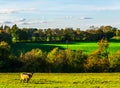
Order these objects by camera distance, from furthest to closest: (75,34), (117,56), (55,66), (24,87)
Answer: (75,34), (117,56), (55,66), (24,87)

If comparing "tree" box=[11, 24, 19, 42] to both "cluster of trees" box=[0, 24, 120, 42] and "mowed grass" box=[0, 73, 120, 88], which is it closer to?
"cluster of trees" box=[0, 24, 120, 42]

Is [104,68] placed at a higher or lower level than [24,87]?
lower

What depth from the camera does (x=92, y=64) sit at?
259 feet

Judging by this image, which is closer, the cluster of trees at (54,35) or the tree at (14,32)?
the tree at (14,32)

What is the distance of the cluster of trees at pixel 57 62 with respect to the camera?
2940 inches

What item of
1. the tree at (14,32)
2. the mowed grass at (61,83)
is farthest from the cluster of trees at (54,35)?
the mowed grass at (61,83)

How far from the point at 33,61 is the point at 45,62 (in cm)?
246

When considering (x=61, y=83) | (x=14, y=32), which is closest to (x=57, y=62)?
(x=61, y=83)

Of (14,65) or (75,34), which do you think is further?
(75,34)

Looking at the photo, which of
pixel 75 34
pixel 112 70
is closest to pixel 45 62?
pixel 112 70

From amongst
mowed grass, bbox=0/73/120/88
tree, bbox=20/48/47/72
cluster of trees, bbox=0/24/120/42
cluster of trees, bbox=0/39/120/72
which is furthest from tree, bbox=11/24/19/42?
mowed grass, bbox=0/73/120/88

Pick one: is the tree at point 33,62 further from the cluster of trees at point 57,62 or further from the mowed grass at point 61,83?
the mowed grass at point 61,83

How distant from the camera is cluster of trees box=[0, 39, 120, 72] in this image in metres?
74.7

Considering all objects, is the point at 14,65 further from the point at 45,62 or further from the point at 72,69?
the point at 72,69
